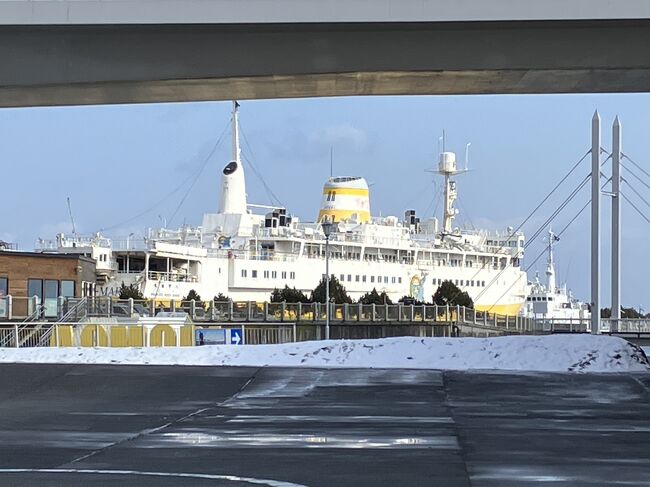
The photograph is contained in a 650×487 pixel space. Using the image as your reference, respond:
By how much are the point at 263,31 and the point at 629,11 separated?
567 centimetres

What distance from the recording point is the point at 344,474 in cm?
973

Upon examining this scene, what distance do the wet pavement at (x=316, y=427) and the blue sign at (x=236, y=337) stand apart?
1089cm

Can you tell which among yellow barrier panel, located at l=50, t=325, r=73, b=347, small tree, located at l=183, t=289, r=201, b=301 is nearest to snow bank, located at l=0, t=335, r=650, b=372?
yellow barrier panel, located at l=50, t=325, r=73, b=347

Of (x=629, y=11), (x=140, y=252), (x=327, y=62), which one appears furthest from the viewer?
(x=140, y=252)

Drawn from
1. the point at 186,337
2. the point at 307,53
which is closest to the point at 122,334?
the point at 186,337

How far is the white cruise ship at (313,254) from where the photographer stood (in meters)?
102

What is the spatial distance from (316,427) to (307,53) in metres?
7.06

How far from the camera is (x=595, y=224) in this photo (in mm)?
45375

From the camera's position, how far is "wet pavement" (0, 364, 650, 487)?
988cm

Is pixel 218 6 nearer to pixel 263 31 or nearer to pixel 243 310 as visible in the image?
pixel 263 31

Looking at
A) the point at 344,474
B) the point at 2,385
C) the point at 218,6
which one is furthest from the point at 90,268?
the point at 344,474

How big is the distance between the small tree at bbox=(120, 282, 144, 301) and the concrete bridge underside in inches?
2701

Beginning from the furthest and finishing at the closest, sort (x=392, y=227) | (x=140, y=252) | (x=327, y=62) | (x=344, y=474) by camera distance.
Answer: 1. (x=392, y=227)
2. (x=140, y=252)
3. (x=327, y=62)
4. (x=344, y=474)

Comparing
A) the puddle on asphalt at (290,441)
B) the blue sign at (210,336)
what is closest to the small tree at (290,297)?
the blue sign at (210,336)
